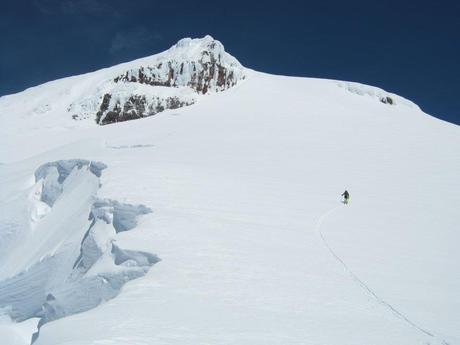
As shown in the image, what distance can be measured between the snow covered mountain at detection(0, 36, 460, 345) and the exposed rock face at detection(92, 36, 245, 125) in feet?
18.6

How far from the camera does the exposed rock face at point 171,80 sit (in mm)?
45094

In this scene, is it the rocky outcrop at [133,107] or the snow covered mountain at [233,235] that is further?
the rocky outcrop at [133,107]

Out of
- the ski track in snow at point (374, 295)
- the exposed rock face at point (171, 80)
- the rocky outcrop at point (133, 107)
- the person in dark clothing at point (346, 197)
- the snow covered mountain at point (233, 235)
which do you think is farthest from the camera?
the exposed rock face at point (171, 80)

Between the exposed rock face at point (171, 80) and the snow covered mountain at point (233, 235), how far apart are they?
18.6 feet

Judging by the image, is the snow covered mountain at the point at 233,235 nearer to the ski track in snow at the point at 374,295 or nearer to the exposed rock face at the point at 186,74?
the ski track in snow at the point at 374,295

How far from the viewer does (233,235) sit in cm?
1323

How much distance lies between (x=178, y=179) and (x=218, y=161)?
20.6 feet

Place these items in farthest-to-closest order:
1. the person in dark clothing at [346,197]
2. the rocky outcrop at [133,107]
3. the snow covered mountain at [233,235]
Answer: the rocky outcrop at [133,107], the person in dark clothing at [346,197], the snow covered mountain at [233,235]

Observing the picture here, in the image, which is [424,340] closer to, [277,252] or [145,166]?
[277,252]

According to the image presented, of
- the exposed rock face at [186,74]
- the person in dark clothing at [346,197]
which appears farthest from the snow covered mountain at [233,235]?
the exposed rock face at [186,74]

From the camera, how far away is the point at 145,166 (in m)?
21.0

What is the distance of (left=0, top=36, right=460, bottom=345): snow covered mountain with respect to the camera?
29.0 feet

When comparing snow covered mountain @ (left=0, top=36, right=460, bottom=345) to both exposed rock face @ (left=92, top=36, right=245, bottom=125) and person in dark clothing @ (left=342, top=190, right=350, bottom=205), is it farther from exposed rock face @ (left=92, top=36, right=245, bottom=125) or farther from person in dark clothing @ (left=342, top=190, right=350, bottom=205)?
exposed rock face @ (left=92, top=36, right=245, bottom=125)

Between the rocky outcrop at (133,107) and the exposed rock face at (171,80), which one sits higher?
the exposed rock face at (171,80)
